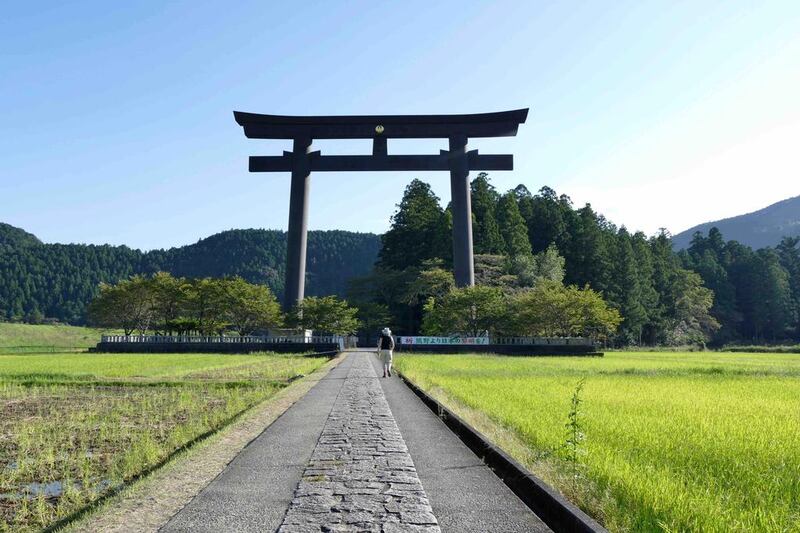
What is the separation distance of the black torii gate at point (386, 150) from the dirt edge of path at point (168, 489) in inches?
1377

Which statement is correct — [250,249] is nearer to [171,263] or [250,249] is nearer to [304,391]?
[171,263]

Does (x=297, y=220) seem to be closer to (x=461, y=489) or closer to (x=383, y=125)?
(x=383, y=125)

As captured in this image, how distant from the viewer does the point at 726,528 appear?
Answer: 392 cm

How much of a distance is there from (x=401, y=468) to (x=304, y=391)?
8.01 metres

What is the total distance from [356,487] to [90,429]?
215 inches

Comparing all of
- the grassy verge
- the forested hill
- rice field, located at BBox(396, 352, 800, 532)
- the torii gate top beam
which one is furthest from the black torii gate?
the forested hill

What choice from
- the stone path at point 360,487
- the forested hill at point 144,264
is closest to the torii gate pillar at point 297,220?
the stone path at point 360,487

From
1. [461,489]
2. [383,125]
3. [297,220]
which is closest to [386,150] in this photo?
[383,125]

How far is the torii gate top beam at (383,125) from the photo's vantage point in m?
41.6

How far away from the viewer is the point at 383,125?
41.6 m

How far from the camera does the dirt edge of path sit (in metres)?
4.25

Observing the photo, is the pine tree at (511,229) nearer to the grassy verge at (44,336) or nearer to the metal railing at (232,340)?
the metal railing at (232,340)

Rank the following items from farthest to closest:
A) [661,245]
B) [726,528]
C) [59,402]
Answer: [661,245], [59,402], [726,528]

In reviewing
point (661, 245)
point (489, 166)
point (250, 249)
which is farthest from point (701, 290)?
point (250, 249)
